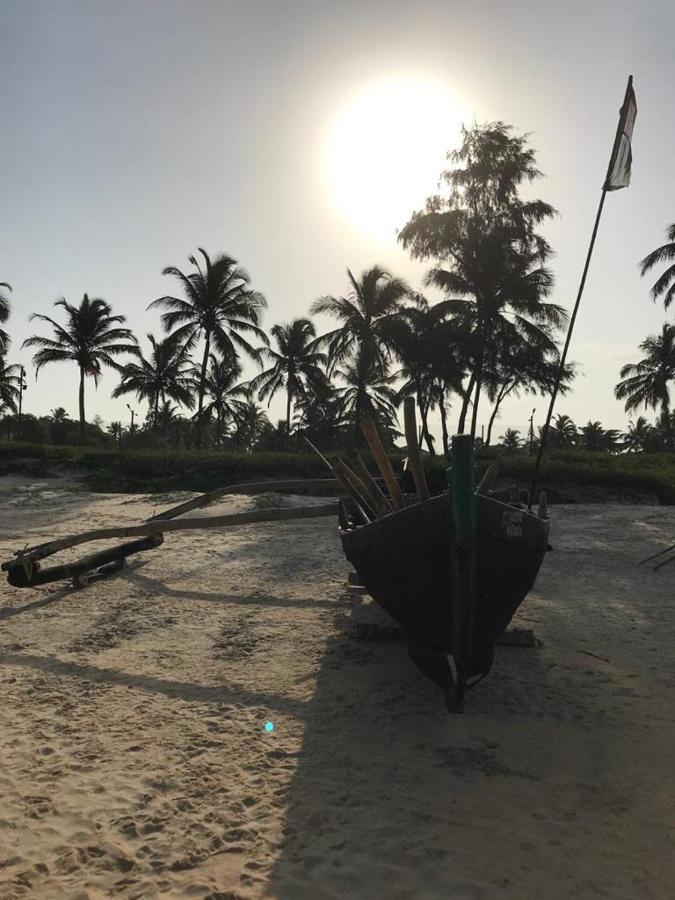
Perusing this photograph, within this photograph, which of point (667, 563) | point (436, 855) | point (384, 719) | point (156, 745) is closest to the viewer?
point (436, 855)

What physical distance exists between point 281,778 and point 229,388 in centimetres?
3466

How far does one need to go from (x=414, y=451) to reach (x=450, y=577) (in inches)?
43.0

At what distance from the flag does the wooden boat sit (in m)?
3.29

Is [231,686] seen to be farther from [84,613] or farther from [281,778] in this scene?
[84,613]

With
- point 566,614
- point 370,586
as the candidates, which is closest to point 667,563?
point 566,614

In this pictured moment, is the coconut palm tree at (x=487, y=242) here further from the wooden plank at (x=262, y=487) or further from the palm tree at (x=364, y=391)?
the wooden plank at (x=262, y=487)

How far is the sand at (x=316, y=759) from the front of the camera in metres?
2.59

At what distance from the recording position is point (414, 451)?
4.52 metres

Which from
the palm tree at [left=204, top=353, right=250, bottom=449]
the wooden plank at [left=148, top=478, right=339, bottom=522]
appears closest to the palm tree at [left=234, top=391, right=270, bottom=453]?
the palm tree at [left=204, top=353, right=250, bottom=449]

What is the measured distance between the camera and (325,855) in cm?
268

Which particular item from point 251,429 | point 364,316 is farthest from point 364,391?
point 251,429

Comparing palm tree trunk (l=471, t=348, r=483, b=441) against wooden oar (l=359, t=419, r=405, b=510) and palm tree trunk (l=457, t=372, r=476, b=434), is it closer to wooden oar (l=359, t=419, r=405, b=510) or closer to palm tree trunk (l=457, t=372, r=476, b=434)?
palm tree trunk (l=457, t=372, r=476, b=434)

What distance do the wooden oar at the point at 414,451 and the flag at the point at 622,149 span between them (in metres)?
2.91

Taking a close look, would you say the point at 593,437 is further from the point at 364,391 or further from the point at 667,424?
the point at 364,391
